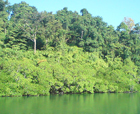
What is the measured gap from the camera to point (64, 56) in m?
31.3

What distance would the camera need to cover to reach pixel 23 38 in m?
32.9

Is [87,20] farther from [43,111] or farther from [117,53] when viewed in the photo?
[43,111]

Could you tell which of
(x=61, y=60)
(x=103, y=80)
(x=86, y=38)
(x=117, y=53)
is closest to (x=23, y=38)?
(x=61, y=60)

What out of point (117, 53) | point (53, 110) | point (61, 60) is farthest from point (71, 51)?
point (53, 110)

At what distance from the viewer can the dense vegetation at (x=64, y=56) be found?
24328 mm

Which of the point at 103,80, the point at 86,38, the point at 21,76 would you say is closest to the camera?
the point at 21,76

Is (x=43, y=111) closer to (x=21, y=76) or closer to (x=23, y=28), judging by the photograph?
(x=21, y=76)

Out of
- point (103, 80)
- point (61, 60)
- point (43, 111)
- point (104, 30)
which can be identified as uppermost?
point (104, 30)

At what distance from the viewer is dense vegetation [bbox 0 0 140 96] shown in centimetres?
2433

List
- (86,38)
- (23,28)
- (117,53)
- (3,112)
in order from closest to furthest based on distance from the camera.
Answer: (3,112) < (23,28) < (86,38) < (117,53)

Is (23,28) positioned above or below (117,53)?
above

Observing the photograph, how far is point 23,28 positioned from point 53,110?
1941 cm

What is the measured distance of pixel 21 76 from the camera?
23.6 meters

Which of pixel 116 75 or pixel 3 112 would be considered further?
pixel 116 75
